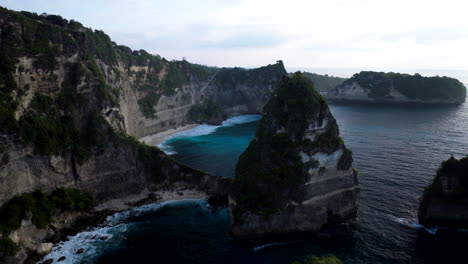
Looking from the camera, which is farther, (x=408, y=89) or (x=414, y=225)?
(x=408, y=89)

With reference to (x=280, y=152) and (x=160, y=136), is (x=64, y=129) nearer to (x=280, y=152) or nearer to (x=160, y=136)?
(x=280, y=152)

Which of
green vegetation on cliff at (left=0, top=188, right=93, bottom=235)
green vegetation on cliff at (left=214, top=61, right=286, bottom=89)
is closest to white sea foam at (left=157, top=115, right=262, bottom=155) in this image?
green vegetation on cliff at (left=214, top=61, right=286, bottom=89)

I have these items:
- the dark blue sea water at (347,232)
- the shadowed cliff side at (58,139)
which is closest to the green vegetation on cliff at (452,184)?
the dark blue sea water at (347,232)

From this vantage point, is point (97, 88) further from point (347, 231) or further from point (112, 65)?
point (347, 231)

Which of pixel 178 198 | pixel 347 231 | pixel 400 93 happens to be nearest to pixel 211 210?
pixel 178 198

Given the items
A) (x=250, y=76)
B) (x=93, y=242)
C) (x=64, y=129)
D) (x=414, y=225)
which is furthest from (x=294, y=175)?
(x=250, y=76)

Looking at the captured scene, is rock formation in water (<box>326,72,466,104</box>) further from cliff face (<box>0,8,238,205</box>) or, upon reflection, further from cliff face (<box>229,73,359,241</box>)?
cliff face (<box>0,8,238,205</box>)
